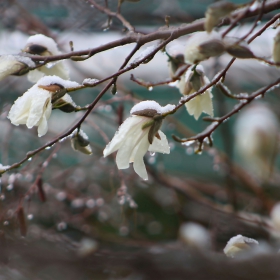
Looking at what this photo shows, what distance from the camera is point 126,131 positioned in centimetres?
64

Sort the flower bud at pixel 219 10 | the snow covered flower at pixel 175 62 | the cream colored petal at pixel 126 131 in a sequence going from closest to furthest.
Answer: the flower bud at pixel 219 10, the cream colored petal at pixel 126 131, the snow covered flower at pixel 175 62

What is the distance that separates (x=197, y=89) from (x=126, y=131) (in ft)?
0.61

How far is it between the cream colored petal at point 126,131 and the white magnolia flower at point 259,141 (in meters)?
1.04

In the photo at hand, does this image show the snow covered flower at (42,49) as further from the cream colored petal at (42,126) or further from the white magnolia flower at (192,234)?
the white magnolia flower at (192,234)

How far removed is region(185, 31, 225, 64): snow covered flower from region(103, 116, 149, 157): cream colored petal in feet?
0.41

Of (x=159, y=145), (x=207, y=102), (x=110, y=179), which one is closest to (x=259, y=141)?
(x=110, y=179)

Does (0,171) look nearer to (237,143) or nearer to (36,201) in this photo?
(36,201)

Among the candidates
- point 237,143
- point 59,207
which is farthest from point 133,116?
point 237,143

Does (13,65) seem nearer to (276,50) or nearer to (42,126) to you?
(42,126)

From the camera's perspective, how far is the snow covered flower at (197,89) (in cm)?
76

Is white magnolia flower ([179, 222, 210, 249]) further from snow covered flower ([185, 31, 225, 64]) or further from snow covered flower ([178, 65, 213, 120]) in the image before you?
snow covered flower ([185, 31, 225, 64])

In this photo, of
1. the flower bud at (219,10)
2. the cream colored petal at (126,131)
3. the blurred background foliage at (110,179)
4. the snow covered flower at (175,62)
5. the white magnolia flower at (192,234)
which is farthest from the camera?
the white magnolia flower at (192,234)

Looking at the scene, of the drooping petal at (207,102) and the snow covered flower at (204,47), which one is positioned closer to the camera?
the snow covered flower at (204,47)

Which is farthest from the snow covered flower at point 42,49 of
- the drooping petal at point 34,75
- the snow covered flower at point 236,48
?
the snow covered flower at point 236,48
